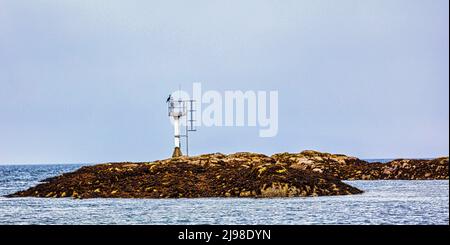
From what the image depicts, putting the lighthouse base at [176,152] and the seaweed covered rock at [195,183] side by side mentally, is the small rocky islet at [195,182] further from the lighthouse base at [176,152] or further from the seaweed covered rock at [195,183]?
the lighthouse base at [176,152]

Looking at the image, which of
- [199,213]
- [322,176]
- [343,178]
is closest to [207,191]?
[322,176]

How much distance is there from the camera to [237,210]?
39969 millimetres

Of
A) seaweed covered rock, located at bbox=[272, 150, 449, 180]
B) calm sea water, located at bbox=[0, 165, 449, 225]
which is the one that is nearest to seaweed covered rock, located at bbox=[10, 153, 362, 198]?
calm sea water, located at bbox=[0, 165, 449, 225]

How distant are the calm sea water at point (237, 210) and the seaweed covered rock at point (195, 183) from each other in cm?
252

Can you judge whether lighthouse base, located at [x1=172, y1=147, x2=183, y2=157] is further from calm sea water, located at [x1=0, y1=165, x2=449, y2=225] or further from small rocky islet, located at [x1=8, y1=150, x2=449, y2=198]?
calm sea water, located at [x1=0, y1=165, x2=449, y2=225]

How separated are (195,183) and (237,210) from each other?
15.2m

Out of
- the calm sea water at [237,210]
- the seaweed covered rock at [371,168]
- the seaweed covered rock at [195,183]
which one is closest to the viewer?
the calm sea water at [237,210]

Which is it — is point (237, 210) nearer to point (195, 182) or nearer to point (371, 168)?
point (195, 182)

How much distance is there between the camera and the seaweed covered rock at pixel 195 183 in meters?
51.3

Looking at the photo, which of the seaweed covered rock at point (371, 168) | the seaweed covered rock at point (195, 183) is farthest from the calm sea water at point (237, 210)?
the seaweed covered rock at point (371, 168)

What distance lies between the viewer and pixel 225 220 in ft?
115
